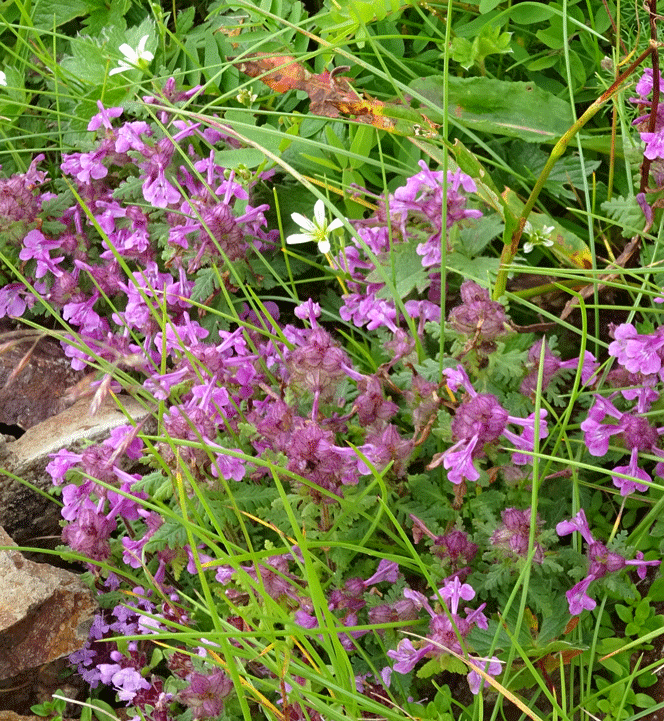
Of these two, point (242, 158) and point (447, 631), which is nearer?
point (447, 631)

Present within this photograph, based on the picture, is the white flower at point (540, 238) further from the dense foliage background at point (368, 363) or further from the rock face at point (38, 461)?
the rock face at point (38, 461)

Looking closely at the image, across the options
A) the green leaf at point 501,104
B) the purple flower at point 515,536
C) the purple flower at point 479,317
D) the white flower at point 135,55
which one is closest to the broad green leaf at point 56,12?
the white flower at point 135,55

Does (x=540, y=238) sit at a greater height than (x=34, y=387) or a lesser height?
greater

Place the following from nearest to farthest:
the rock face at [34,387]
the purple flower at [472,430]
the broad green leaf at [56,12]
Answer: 1. the purple flower at [472,430]
2. the rock face at [34,387]
3. the broad green leaf at [56,12]

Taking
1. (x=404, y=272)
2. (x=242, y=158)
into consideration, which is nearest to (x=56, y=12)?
(x=242, y=158)

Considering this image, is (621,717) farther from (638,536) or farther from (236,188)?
(236,188)

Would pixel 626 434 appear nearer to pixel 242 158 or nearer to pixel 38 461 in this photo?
pixel 242 158

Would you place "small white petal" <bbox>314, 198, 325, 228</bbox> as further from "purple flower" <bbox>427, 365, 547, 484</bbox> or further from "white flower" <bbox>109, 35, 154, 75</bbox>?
"white flower" <bbox>109, 35, 154, 75</bbox>

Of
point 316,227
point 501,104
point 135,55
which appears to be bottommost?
point 316,227
